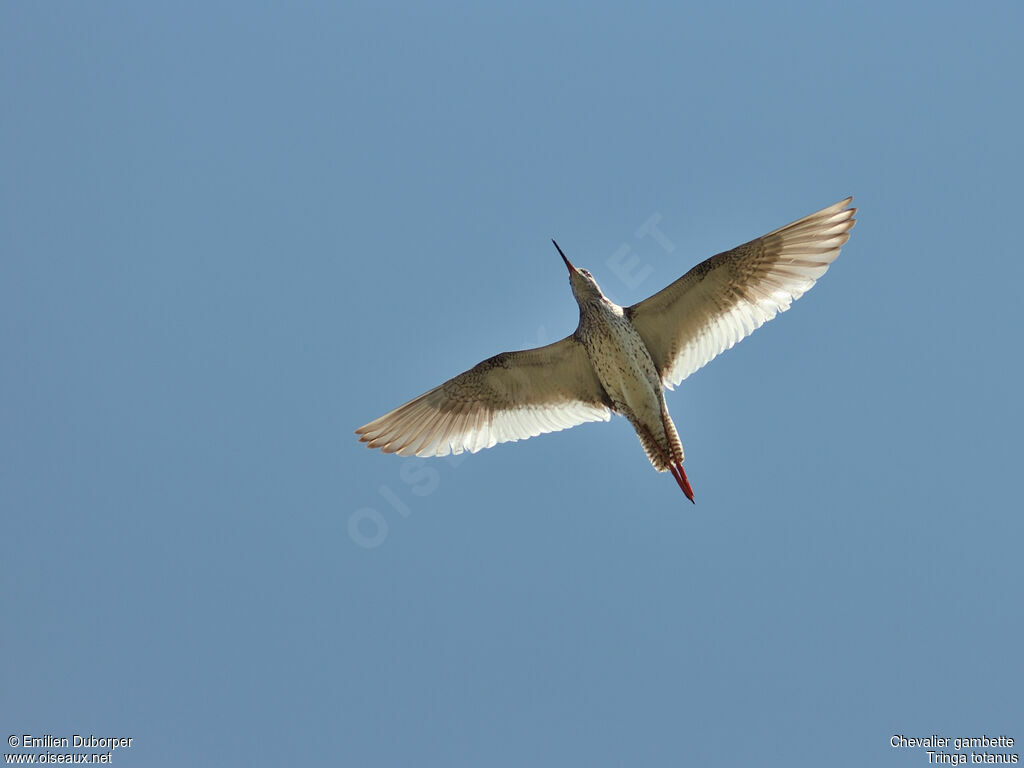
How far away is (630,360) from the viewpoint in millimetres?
11375

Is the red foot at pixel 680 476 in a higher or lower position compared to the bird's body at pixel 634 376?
lower

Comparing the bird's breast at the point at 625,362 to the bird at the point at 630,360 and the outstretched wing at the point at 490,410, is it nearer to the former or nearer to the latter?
the bird at the point at 630,360

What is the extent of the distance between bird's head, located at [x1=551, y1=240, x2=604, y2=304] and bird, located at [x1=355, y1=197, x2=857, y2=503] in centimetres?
2

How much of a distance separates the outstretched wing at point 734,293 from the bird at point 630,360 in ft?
0.04

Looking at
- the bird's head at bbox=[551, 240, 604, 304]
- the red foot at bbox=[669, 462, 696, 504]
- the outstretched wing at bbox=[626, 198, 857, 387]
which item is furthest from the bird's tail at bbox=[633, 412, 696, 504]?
the bird's head at bbox=[551, 240, 604, 304]

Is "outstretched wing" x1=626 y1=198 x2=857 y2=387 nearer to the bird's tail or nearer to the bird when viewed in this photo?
the bird

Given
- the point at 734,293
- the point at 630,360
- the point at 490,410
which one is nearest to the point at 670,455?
the point at 630,360

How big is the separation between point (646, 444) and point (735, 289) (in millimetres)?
2366

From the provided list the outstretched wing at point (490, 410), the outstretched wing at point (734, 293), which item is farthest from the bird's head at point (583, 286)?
the outstretched wing at point (490, 410)

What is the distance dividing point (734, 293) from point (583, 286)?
200 cm

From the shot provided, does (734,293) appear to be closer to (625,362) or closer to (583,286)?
(625,362)

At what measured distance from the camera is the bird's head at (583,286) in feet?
38.2

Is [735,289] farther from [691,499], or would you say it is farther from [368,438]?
[368,438]

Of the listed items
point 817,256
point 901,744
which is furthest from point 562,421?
point 901,744
